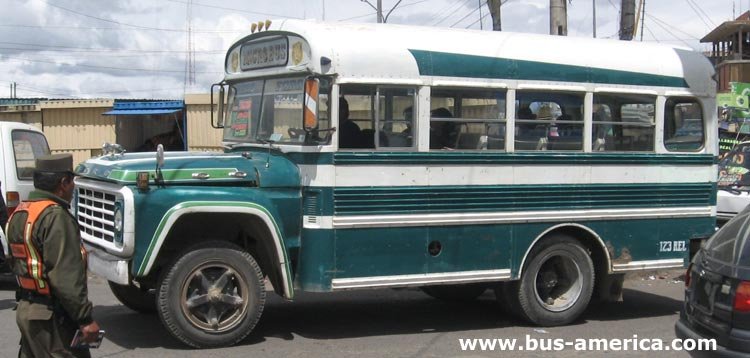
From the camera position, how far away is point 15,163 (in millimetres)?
9773

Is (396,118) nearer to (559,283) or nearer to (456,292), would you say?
(559,283)

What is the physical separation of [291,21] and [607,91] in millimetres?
3315

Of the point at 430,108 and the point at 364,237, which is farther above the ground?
the point at 430,108

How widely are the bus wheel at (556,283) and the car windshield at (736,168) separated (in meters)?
4.92

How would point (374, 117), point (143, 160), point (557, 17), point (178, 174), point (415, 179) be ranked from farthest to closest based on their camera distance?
point (557, 17)
point (415, 179)
point (374, 117)
point (143, 160)
point (178, 174)

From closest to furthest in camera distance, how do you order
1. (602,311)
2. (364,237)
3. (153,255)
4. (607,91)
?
1. (153,255)
2. (364,237)
3. (607,91)
4. (602,311)

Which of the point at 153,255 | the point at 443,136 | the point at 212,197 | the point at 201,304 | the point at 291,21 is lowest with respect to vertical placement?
the point at 201,304

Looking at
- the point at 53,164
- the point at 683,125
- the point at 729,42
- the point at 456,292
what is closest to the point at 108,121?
the point at 456,292

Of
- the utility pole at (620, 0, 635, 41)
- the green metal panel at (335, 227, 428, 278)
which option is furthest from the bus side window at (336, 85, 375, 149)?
the utility pole at (620, 0, 635, 41)

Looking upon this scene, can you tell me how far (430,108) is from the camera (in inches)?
287

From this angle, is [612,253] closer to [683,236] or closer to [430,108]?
[683,236]

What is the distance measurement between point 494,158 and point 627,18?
6.41 meters

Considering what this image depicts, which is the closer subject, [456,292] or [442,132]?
[442,132]

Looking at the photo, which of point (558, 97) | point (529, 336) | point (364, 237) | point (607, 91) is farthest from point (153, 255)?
point (607, 91)
